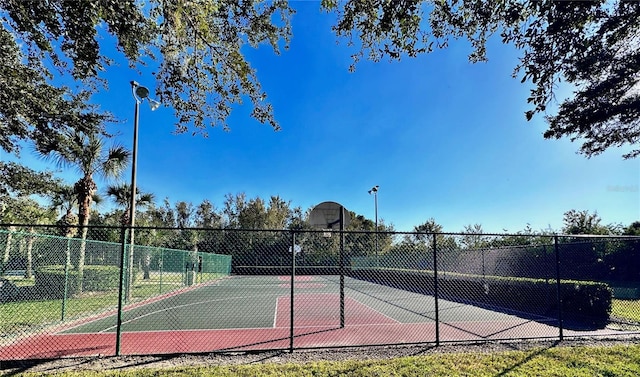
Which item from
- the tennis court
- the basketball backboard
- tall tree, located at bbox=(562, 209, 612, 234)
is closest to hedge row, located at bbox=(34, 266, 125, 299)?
the tennis court

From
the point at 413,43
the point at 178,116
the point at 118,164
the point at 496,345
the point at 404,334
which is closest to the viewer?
the point at 413,43

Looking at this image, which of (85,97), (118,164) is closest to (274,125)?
(85,97)

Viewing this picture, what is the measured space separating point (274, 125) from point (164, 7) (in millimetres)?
2189

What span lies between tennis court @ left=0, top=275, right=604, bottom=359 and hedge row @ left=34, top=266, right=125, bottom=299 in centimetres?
160

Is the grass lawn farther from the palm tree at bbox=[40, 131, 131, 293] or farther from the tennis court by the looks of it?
the palm tree at bbox=[40, 131, 131, 293]

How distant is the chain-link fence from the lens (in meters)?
7.21

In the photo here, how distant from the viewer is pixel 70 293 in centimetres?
1184

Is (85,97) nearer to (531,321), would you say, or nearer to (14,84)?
(14,84)

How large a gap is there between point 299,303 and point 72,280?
7.59m

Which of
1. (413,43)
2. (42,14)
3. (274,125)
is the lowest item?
(274,125)

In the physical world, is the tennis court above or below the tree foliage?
below

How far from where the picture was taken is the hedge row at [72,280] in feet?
38.6

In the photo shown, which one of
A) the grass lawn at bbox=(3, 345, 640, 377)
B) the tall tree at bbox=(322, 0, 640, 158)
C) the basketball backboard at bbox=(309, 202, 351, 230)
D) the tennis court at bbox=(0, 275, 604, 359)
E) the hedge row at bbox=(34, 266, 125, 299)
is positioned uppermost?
the tall tree at bbox=(322, 0, 640, 158)

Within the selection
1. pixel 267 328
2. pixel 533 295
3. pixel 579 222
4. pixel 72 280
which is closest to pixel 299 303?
pixel 267 328
